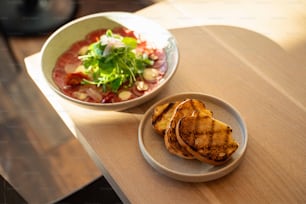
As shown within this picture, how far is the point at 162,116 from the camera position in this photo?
2.94 ft

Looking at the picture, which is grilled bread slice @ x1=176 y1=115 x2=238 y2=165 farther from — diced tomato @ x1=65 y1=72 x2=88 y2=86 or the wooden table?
diced tomato @ x1=65 y1=72 x2=88 y2=86

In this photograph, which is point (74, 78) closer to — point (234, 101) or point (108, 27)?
point (108, 27)

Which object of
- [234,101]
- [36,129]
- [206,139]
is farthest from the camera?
[36,129]

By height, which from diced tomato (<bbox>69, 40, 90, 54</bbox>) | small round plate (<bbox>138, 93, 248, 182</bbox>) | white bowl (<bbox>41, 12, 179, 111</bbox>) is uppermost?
white bowl (<bbox>41, 12, 179, 111</bbox>)

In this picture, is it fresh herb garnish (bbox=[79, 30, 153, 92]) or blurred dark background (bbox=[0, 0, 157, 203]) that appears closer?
fresh herb garnish (bbox=[79, 30, 153, 92])

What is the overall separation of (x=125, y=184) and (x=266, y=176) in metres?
0.26

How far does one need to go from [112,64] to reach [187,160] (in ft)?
0.97

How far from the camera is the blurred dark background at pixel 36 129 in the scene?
1.44 meters

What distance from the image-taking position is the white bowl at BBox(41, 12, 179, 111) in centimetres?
100

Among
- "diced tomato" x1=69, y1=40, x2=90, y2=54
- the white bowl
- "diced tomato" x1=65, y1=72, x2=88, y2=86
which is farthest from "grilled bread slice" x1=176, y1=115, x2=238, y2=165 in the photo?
"diced tomato" x1=69, y1=40, x2=90, y2=54

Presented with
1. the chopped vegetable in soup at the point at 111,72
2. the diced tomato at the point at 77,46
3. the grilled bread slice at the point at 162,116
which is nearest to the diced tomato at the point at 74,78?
the chopped vegetable in soup at the point at 111,72

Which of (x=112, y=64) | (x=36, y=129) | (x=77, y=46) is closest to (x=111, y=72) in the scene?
(x=112, y=64)

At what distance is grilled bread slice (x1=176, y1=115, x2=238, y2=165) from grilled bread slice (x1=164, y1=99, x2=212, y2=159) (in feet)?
0.05

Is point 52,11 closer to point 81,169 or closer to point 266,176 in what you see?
point 81,169
